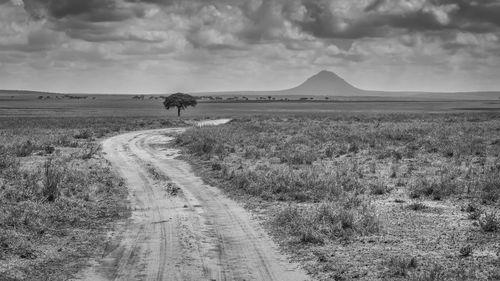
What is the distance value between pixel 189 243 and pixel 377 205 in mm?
7206

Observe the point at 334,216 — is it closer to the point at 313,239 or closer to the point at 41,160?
the point at 313,239

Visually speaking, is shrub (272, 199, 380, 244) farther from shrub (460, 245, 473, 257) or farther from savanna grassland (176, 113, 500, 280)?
shrub (460, 245, 473, 257)

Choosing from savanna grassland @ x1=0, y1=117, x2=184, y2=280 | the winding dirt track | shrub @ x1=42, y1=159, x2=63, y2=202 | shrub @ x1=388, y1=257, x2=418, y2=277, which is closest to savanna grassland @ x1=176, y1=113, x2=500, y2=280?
shrub @ x1=388, y1=257, x2=418, y2=277

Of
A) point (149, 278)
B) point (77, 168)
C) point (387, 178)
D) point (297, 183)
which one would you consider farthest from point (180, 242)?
point (77, 168)

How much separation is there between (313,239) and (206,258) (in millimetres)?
2787

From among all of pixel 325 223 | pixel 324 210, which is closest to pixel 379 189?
pixel 324 210

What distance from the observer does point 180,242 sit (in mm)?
11695

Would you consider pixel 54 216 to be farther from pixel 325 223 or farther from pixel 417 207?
pixel 417 207

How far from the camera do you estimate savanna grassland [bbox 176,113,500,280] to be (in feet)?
33.6

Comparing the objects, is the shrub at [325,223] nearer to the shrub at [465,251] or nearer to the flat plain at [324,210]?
the flat plain at [324,210]

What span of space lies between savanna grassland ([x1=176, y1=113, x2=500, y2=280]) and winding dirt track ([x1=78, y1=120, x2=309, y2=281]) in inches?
28.9

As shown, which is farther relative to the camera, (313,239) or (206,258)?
(313,239)

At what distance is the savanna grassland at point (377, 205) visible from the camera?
1025 cm

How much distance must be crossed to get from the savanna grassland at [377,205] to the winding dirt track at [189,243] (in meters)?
0.73
